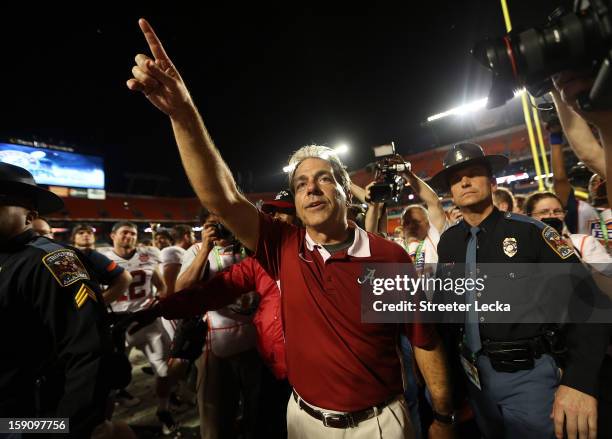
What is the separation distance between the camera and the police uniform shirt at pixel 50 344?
1.36 meters

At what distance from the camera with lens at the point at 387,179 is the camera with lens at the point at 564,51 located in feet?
5.98

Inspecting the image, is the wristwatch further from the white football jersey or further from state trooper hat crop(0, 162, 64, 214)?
the white football jersey

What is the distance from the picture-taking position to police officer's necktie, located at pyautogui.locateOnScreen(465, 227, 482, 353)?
6.22 feet

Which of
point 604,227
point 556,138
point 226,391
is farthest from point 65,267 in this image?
point 604,227

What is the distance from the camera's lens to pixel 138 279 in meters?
4.41

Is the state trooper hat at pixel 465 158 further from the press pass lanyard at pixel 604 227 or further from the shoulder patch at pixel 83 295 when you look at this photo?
the shoulder patch at pixel 83 295

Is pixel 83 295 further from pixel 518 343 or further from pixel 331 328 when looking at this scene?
pixel 518 343

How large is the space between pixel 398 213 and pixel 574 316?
2313 cm

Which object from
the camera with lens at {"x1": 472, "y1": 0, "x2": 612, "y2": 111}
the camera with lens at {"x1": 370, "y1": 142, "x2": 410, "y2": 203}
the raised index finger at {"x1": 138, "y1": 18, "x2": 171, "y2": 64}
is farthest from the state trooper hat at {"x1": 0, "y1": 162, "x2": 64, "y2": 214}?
the camera with lens at {"x1": 370, "y1": 142, "x2": 410, "y2": 203}

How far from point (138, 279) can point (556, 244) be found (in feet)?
16.3

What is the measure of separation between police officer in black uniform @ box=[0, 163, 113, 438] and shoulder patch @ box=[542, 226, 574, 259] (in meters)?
2.60

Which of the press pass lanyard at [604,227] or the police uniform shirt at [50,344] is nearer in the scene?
the police uniform shirt at [50,344]

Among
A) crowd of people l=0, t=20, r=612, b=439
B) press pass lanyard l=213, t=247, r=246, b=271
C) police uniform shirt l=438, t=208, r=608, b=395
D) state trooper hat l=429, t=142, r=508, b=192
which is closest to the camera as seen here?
crowd of people l=0, t=20, r=612, b=439

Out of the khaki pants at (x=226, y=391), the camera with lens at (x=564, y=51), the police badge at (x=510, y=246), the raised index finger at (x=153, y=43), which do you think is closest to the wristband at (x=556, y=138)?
the police badge at (x=510, y=246)
